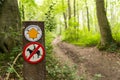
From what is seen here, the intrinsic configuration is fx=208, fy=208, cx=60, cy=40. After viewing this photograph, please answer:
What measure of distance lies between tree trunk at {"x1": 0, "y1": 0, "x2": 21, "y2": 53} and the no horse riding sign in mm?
2844

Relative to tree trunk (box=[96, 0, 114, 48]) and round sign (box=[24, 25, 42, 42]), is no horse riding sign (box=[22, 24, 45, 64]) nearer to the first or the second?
round sign (box=[24, 25, 42, 42])

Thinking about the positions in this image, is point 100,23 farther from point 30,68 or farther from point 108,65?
point 30,68

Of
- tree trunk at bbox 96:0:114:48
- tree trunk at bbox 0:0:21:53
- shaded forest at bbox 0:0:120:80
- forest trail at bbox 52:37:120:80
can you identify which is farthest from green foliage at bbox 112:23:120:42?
tree trunk at bbox 0:0:21:53

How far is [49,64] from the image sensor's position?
18.9 feet

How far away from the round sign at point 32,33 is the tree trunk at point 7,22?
9.35ft

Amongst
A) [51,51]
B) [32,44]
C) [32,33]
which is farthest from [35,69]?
[51,51]

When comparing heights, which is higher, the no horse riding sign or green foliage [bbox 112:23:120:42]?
the no horse riding sign

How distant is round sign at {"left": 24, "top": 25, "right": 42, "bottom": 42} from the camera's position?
2.93 meters

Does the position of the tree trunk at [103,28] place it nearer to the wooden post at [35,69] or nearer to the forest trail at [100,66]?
the forest trail at [100,66]

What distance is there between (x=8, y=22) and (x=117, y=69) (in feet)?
16.1

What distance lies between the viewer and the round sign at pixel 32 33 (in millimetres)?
2932

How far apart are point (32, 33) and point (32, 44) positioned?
0.16 meters

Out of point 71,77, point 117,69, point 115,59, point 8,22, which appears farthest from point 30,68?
point 115,59

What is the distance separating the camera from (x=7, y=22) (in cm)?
604
